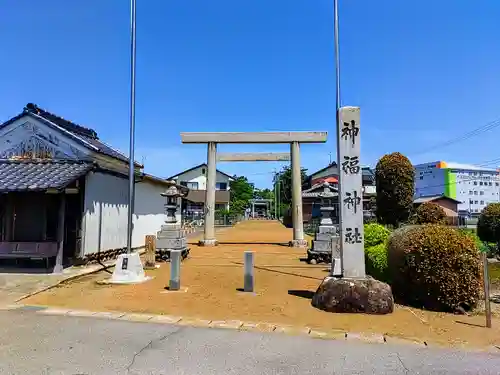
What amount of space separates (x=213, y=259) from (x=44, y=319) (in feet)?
27.4

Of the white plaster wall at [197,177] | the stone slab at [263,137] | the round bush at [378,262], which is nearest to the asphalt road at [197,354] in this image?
the round bush at [378,262]

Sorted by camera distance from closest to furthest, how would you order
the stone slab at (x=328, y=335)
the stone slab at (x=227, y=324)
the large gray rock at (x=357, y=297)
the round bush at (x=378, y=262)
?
the stone slab at (x=328, y=335) → the stone slab at (x=227, y=324) → the large gray rock at (x=357, y=297) → the round bush at (x=378, y=262)

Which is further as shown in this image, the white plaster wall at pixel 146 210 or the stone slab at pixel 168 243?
the white plaster wall at pixel 146 210

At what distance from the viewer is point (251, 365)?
4582 millimetres

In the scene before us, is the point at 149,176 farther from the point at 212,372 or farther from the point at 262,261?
the point at 212,372

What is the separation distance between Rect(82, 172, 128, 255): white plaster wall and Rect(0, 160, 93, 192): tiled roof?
0.64 metres

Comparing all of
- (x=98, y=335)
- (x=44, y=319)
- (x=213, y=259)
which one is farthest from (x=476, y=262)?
(x=213, y=259)

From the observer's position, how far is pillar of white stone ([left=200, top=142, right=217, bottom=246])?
753 inches

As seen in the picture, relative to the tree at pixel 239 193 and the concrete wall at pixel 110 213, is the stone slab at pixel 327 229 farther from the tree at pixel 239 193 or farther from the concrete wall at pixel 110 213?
the tree at pixel 239 193

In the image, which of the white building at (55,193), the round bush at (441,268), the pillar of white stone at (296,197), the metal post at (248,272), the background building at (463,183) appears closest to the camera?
the round bush at (441,268)

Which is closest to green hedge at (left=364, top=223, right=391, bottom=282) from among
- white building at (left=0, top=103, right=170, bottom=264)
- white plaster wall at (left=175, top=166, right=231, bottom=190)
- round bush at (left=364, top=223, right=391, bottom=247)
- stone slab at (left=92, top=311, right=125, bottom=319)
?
round bush at (left=364, top=223, right=391, bottom=247)

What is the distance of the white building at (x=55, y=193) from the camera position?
11523mm

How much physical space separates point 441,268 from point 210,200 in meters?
13.2

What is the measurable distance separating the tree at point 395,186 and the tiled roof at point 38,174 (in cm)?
1132
